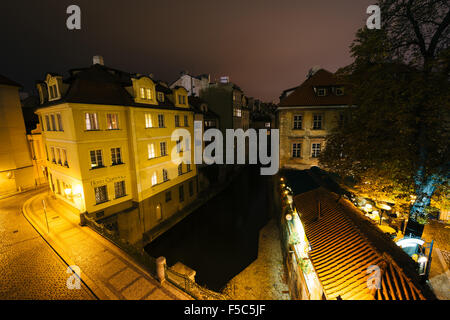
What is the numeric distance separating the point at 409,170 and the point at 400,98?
4.46 meters

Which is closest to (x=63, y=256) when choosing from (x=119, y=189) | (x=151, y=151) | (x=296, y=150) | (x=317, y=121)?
(x=119, y=189)

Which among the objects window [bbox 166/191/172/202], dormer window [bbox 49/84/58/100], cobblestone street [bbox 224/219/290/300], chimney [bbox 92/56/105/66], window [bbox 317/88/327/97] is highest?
chimney [bbox 92/56/105/66]

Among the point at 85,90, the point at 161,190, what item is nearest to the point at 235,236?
the point at 161,190

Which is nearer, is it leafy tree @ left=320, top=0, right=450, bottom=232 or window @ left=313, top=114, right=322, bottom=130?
leafy tree @ left=320, top=0, right=450, bottom=232

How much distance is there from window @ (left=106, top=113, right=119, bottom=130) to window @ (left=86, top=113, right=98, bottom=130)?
3.07ft

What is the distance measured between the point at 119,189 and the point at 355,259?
61.4 ft

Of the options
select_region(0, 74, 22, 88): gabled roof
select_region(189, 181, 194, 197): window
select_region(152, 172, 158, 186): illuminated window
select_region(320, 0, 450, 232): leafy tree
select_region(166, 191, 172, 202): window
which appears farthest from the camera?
select_region(189, 181, 194, 197): window

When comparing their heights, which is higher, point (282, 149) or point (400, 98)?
point (400, 98)

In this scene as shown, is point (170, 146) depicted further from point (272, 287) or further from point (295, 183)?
point (272, 287)

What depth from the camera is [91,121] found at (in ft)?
52.0

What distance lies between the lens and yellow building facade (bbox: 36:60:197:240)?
15500 millimetres

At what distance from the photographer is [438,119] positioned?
29.5ft

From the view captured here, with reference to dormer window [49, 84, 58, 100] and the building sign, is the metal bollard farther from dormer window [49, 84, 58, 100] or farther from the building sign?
dormer window [49, 84, 58, 100]

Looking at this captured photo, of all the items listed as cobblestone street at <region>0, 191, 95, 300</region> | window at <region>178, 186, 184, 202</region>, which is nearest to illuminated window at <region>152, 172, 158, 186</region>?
window at <region>178, 186, 184, 202</region>
